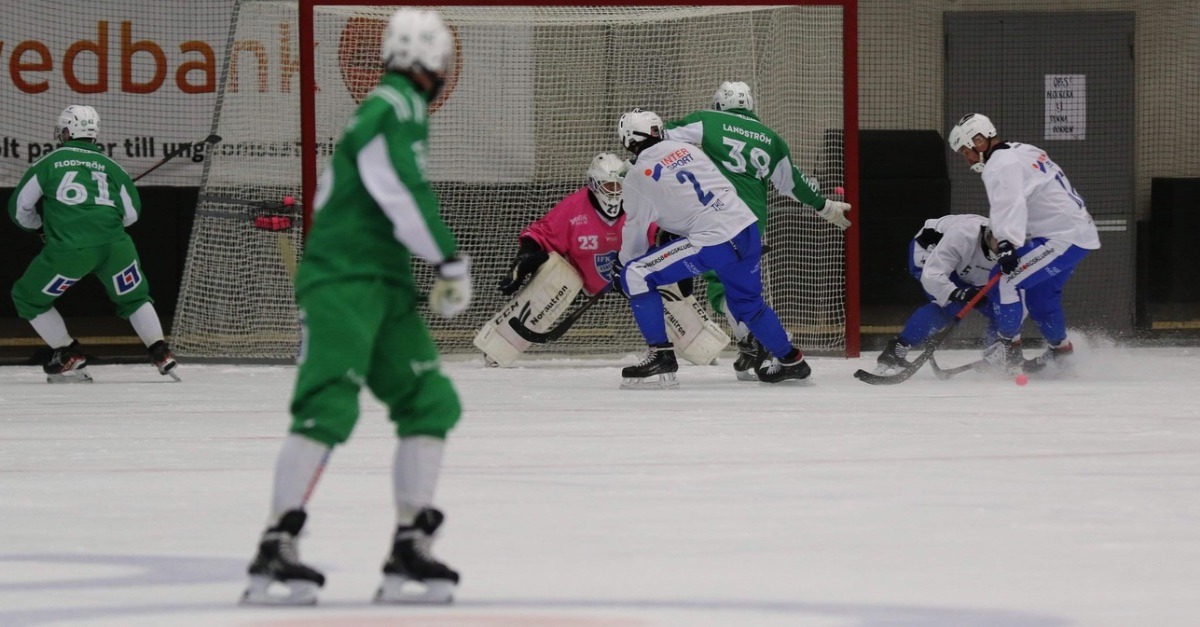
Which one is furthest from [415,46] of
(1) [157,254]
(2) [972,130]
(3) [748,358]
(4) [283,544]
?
(1) [157,254]

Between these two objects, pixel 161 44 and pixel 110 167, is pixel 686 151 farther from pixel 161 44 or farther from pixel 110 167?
pixel 161 44

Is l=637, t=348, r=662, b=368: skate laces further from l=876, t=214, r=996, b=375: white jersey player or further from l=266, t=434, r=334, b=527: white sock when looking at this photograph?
l=266, t=434, r=334, b=527: white sock

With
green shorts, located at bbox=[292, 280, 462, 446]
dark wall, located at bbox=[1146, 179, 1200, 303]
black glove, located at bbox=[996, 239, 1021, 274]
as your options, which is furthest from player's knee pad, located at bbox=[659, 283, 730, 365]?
green shorts, located at bbox=[292, 280, 462, 446]

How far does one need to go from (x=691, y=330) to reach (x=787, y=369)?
3.16 feet

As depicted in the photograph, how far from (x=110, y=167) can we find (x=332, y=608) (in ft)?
19.2

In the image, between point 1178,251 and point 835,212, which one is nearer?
point 835,212

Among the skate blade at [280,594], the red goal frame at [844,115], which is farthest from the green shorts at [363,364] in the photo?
the red goal frame at [844,115]

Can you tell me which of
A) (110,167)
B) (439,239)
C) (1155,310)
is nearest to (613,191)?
(110,167)

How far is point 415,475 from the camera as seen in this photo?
3084mm

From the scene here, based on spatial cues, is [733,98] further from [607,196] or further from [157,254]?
[157,254]

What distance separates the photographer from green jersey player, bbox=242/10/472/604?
300cm

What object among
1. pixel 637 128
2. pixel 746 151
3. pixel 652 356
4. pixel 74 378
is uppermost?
pixel 637 128

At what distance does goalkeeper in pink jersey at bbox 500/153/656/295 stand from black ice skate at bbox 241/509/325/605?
5729mm

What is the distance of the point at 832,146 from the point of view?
9.75 metres
